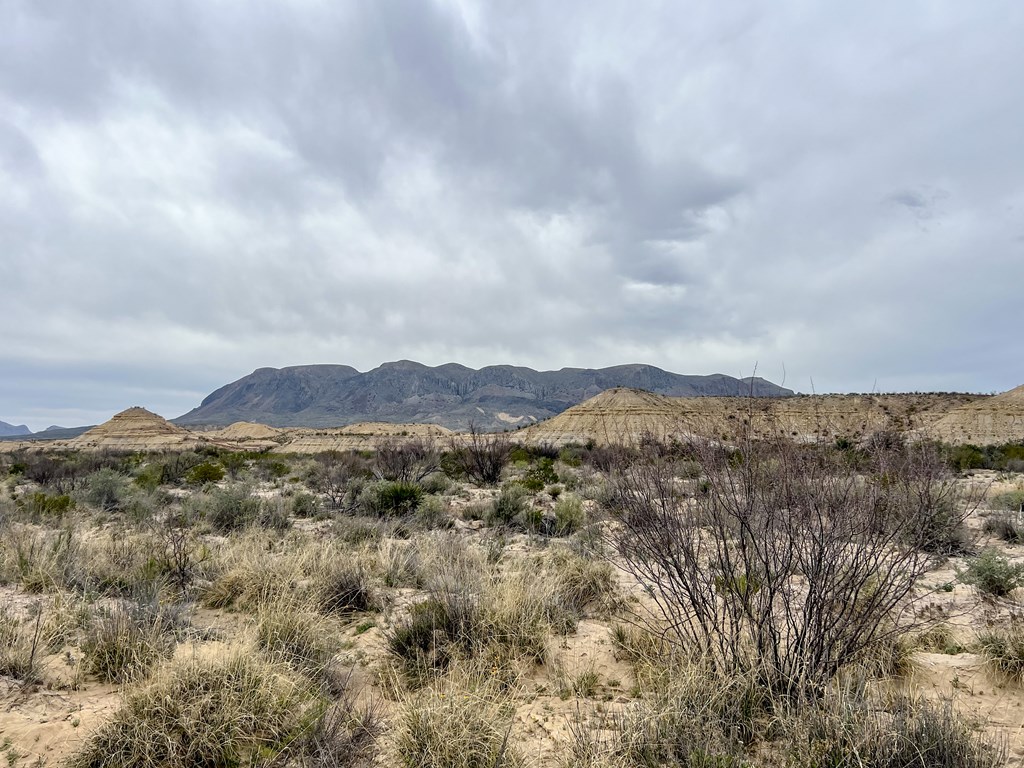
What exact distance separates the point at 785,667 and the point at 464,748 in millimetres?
2271

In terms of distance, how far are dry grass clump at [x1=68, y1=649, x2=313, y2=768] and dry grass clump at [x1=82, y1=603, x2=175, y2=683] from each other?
627 mm

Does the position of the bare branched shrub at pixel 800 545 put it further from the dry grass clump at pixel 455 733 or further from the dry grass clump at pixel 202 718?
the dry grass clump at pixel 202 718

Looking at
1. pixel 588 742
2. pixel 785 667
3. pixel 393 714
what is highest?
pixel 785 667

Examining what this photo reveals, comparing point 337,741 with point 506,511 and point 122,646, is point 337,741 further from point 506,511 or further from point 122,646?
point 506,511

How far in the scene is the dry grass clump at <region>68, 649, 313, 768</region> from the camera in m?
3.02

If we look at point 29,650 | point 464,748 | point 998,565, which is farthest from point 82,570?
point 998,565

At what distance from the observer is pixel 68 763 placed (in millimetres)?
2955

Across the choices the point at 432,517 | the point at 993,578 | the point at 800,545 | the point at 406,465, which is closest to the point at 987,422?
the point at 993,578

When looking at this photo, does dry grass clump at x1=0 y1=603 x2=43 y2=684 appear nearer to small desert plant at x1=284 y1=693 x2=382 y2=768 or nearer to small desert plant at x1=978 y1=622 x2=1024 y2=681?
small desert plant at x1=284 y1=693 x2=382 y2=768

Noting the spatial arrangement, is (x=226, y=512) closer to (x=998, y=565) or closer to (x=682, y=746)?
(x=682, y=746)

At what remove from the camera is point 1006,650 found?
4137mm

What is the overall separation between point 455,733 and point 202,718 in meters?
1.65

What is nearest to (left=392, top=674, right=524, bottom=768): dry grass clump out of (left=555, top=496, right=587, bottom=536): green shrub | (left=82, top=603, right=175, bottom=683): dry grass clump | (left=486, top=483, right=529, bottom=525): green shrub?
(left=82, top=603, right=175, bottom=683): dry grass clump

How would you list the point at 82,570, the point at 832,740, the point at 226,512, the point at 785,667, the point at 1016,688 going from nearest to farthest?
1. the point at 832,740
2. the point at 785,667
3. the point at 1016,688
4. the point at 82,570
5. the point at 226,512
